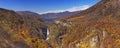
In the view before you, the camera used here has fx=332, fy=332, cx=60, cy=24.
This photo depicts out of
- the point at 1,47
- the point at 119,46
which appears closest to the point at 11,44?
the point at 1,47

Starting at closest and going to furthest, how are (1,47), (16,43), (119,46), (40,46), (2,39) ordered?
(1,47)
(2,39)
(16,43)
(40,46)
(119,46)

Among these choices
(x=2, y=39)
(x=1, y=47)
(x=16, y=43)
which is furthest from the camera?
(x=16, y=43)

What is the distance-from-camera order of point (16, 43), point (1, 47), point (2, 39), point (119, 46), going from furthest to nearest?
point (119, 46)
point (16, 43)
point (2, 39)
point (1, 47)

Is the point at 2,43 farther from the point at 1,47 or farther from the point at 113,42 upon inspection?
the point at 113,42

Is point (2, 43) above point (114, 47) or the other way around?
above

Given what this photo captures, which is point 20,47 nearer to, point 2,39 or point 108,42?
point 2,39

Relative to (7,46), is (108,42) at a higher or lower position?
lower

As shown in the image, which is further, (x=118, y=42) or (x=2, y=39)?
(x=118, y=42)

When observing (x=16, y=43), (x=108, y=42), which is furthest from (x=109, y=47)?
(x=16, y=43)

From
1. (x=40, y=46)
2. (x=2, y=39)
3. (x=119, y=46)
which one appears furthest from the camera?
(x=119, y=46)

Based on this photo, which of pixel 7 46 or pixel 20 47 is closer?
pixel 7 46
